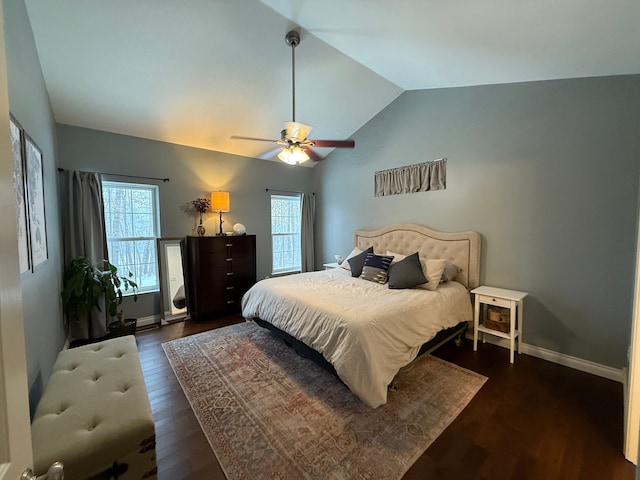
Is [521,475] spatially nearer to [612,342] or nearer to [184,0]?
[612,342]

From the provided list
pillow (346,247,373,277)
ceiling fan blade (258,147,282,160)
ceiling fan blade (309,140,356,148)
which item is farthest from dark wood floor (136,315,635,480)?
ceiling fan blade (258,147,282,160)

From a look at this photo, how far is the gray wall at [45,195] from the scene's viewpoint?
5.17 ft

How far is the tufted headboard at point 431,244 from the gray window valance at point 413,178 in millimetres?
541

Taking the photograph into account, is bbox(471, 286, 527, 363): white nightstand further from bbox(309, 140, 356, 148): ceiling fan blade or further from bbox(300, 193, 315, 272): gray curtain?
bbox(300, 193, 315, 272): gray curtain

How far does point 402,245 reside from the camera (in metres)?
3.88

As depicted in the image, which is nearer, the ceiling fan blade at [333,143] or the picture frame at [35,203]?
the picture frame at [35,203]

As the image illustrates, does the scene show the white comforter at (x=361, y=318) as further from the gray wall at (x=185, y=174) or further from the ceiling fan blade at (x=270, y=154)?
the ceiling fan blade at (x=270, y=154)

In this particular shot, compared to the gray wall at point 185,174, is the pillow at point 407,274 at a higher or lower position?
lower

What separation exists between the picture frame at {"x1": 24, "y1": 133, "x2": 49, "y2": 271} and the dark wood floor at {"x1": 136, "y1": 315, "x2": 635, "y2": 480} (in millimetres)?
1379

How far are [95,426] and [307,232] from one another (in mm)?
4352

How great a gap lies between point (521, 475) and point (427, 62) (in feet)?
11.2

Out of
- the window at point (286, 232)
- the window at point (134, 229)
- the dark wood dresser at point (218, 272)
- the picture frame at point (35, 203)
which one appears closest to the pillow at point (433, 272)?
the dark wood dresser at point (218, 272)

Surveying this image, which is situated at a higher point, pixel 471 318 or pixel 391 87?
pixel 391 87

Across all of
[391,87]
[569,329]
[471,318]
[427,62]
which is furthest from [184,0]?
[569,329]
